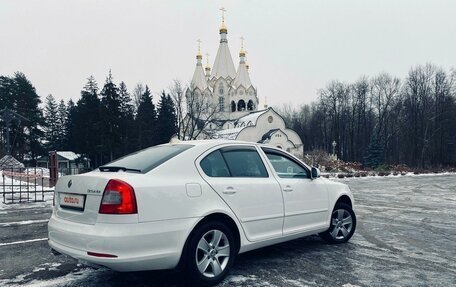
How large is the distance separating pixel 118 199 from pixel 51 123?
257ft

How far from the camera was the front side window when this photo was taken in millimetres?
5059

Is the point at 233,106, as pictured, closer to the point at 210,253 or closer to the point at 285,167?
the point at 285,167

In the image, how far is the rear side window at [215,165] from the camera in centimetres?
414

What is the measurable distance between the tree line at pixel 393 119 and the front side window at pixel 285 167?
1999 inches

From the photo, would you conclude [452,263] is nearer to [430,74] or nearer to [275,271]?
[275,271]

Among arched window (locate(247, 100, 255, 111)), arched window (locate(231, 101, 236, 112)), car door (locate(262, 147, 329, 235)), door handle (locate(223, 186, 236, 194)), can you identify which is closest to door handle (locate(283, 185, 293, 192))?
car door (locate(262, 147, 329, 235))

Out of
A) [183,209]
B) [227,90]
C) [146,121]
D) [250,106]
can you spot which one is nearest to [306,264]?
[183,209]

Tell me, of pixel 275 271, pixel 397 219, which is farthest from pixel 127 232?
pixel 397 219

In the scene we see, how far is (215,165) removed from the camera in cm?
427

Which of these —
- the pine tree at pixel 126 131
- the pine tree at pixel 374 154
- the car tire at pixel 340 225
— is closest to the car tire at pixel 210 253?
the car tire at pixel 340 225

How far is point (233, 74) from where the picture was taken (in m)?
67.3

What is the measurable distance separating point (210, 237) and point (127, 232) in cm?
103

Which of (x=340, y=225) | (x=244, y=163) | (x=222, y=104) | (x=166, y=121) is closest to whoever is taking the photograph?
(x=244, y=163)

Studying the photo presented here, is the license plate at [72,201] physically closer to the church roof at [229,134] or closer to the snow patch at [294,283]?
the snow patch at [294,283]
